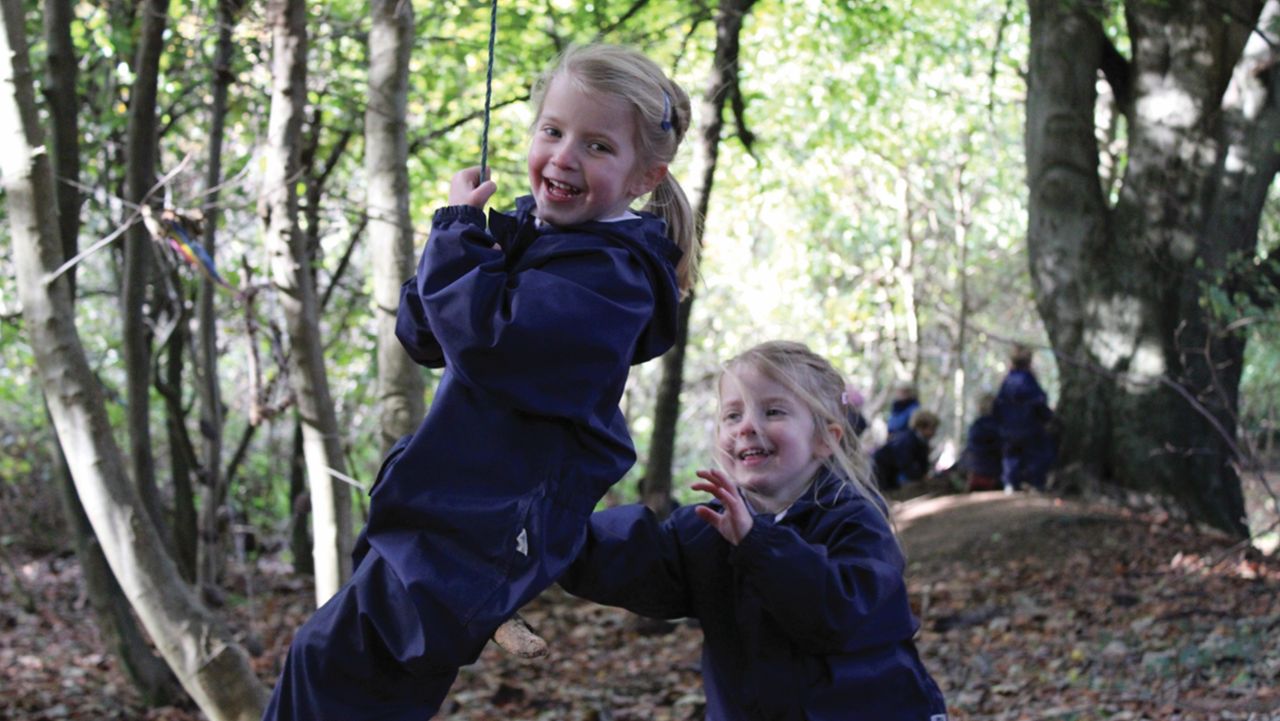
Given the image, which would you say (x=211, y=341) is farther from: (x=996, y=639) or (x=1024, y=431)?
(x=1024, y=431)

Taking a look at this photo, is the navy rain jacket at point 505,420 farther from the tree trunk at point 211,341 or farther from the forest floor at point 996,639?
the tree trunk at point 211,341

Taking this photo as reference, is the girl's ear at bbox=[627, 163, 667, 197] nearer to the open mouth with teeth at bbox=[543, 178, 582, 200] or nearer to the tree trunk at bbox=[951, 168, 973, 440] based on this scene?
the open mouth with teeth at bbox=[543, 178, 582, 200]

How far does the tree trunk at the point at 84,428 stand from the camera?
4207mm

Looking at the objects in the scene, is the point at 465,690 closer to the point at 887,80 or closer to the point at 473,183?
the point at 473,183

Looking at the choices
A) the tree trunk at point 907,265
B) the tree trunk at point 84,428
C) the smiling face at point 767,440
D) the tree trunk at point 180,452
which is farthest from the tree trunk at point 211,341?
the tree trunk at point 907,265

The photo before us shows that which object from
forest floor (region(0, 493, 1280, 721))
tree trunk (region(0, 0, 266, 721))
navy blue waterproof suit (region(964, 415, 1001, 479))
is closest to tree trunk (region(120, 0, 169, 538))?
forest floor (region(0, 493, 1280, 721))

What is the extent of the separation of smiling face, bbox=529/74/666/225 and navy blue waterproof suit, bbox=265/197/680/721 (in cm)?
8

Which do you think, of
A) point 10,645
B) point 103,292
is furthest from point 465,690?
point 103,292

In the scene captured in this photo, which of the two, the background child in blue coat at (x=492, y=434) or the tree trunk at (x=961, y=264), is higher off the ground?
the tree trunk at (x=961, y=264)

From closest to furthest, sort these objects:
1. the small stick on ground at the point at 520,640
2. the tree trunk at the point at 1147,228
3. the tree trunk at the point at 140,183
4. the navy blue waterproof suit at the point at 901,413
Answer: the small stick on ground at the point at 520,640 → the tree trunk at the point at 140,183 → the tree trunk at the point at 1147,228 → the navy blue waterproof suit at the point at 901,413

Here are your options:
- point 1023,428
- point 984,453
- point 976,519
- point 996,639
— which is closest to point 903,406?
point 984,453

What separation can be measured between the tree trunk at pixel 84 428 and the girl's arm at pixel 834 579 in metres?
2.39

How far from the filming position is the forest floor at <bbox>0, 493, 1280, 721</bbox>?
6281mm

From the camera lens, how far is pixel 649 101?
8.98 ft
